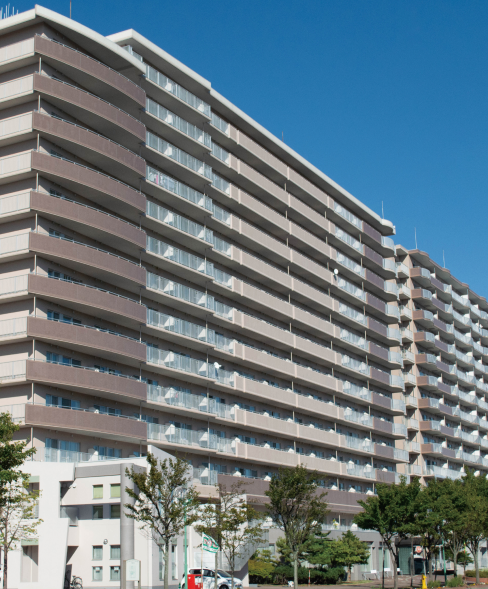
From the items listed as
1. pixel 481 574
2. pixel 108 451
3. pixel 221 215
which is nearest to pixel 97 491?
pixel 108 451

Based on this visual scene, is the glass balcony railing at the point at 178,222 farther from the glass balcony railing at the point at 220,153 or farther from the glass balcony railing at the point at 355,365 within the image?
the glass balcony railing at the point at 355,365

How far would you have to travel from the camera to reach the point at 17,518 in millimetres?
43719

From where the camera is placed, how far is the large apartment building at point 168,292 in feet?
161

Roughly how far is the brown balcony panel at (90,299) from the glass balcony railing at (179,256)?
18.5ft

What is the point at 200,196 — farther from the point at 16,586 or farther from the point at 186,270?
the point at 16,586

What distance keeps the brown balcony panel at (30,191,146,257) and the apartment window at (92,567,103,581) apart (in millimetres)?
21069

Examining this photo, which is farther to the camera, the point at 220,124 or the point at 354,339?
the point at 354,339

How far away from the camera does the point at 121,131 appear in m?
56.4

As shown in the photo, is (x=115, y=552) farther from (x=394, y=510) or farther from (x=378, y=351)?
(x=378, y=351)

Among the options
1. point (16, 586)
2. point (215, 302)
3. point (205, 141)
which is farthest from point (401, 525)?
point (205, 141)

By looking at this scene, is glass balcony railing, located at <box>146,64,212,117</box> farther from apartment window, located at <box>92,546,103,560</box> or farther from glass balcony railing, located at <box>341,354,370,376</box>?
apartment window, located at <box>92,546,103,560</box>

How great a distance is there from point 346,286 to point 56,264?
1783 inches

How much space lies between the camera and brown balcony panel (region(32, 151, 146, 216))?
164 feet

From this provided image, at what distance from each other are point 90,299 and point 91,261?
98.3 inches
